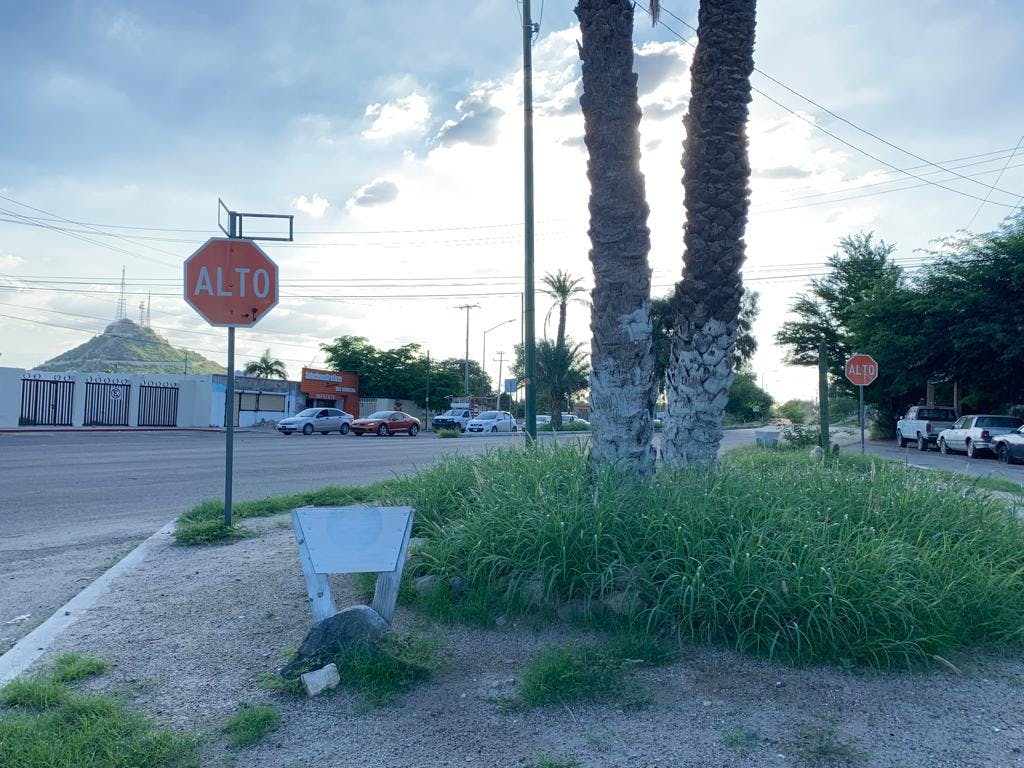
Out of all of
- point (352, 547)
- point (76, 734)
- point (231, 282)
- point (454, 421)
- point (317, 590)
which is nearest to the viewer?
point (76, 734)

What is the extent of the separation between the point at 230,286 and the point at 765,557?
5752mm

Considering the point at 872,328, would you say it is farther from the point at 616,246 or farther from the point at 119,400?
the point at 119,400

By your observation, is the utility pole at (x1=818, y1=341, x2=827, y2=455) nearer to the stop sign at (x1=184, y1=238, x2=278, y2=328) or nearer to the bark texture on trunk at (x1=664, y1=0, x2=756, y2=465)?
the bark texture on trunk at (x1=664, y1=0, x2=756, y2=465)

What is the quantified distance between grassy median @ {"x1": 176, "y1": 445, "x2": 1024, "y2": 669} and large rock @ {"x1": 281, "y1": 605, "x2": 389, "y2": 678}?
948 mm

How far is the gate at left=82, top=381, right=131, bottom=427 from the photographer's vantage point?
44.2 meters

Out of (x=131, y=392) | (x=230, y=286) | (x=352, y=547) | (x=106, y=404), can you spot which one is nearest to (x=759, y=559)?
→ (x=352, y=547)

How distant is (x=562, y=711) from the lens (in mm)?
3764

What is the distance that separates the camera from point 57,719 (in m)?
3.50

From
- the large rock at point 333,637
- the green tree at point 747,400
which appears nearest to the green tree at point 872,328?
the large rock at point 333,637

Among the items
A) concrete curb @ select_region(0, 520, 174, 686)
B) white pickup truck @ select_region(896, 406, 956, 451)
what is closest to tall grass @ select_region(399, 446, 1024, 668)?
concrete curb @ select_region(0, 520, 174, 686)

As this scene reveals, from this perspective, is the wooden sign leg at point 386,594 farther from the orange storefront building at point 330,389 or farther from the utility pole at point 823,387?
the orange storefront building at point 330,389

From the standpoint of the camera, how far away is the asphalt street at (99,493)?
6.66m

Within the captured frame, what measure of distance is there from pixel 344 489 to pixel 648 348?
6573mm

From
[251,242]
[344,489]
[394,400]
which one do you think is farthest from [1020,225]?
[394,400]
